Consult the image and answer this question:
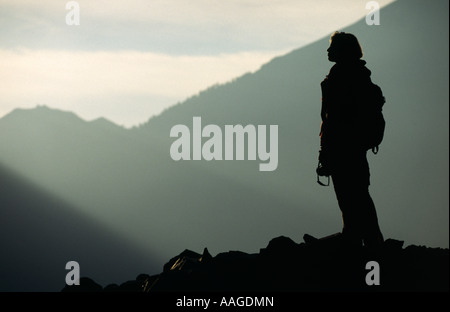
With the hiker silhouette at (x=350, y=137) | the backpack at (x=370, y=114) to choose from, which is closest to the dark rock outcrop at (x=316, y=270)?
the hiker silhouette at (x=350, y=137)

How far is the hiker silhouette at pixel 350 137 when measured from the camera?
9.84 metres

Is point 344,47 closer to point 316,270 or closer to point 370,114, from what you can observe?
point 370,114

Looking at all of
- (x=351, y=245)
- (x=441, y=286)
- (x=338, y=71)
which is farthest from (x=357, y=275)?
(x=338, y=71)

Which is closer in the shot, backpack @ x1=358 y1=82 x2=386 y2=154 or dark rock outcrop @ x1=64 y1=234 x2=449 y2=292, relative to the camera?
dark rock outcrop @ x1=64 y1=234 x2=449 y2=292

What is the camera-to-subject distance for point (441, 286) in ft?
30.6

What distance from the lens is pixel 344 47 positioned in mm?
9797

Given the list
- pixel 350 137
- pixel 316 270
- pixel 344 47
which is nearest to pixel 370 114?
pixel 350 137

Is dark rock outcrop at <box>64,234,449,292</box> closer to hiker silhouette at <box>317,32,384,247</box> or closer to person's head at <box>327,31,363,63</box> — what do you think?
hiker silhouette at <box>317,32,384,247</box>

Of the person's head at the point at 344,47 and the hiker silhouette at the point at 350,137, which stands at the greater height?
the person's head at the point at 344,47

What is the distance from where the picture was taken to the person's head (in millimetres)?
9781

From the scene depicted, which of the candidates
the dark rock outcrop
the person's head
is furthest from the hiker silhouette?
the dark rock outcrop

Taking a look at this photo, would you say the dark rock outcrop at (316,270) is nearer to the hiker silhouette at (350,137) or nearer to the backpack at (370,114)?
the hiker silhouette at (350,137)
